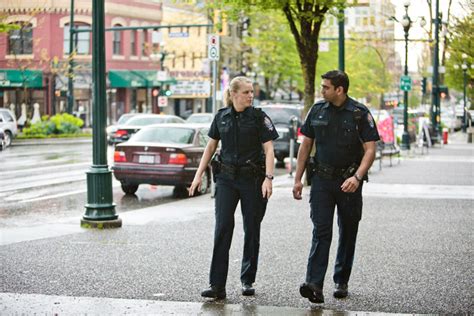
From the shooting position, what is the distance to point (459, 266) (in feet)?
31.7

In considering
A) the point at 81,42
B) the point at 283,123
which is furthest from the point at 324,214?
the point at 81,42

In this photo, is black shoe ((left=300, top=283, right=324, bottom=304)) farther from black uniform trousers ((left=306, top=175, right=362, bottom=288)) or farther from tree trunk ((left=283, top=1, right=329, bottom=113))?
tree trunk ((left=283, top=1, right=329, bottom=113))

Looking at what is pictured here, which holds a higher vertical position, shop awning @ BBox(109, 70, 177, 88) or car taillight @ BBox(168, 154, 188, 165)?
shop awning @ BBox(109, 70, 177, 88)

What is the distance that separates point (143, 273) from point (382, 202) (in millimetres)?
8295

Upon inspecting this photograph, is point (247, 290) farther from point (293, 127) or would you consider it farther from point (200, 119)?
point (200, 119)

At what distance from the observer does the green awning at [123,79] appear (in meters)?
58.2

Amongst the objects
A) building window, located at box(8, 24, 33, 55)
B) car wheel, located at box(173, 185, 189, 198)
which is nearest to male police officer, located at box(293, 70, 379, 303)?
car wheel, located at box(173, 185, 189, 198)

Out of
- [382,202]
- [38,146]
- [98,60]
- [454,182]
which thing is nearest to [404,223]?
[382,202]

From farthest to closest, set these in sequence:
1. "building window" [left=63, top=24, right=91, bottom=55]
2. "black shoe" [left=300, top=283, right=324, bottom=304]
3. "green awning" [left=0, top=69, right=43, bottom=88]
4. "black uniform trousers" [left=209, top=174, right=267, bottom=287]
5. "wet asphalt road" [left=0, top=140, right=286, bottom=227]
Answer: "building window" [left=63, top=24, right=91, bottom=55] → "green awning" [left=0, top=69, right=43, bottom=88] → "wet asphalt road" [left=0, top=140, right=286, bottom=227] → "black uniform trousers" [left=209, top=174, right=267, bottom=287] → "black shoe" [left=300, top=283, right=324, bottom=304]

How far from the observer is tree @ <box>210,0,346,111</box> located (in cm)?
1895

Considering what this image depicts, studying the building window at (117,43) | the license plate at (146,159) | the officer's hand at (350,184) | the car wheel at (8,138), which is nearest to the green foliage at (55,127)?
the car wheel at (8,138)

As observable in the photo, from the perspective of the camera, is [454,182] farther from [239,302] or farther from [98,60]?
[239,302]

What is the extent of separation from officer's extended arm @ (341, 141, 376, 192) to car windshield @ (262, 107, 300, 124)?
19.5m

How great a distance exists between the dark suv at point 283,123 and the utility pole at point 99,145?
13261 mm
